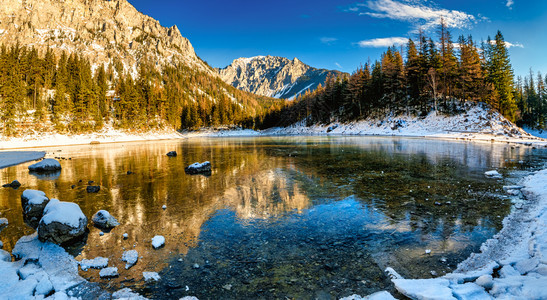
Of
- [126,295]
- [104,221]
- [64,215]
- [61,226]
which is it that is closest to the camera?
[126,295]

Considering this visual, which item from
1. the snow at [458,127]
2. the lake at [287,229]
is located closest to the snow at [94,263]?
the lake at [287,229]

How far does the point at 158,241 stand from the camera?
22.4 ft

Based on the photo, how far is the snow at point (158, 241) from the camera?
6674 mm

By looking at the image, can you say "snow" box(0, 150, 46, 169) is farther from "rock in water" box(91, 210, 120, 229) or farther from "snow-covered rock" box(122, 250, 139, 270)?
"snow-covered rock" box(122, 250, 139, 270)

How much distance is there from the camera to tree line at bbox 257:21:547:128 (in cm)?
5553

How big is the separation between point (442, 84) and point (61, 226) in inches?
2921

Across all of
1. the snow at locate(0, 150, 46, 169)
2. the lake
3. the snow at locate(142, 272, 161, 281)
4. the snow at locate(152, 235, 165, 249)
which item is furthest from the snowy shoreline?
the snow at locate(142, 272, 161, 281)

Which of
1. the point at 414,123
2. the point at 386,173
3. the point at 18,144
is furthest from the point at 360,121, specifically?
the point at 18,144

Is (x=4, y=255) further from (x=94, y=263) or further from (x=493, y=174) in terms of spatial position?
(x=493, y=174)

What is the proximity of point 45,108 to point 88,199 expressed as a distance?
79806 mm

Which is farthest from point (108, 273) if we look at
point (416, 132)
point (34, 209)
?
point (416, 132)

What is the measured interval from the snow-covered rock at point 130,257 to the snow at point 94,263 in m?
0.41

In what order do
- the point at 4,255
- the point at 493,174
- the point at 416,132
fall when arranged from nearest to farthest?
1. the point at 4,255
2. the point at 493,174
3. the point at 416,132

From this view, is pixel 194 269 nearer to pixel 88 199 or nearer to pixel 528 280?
pixel 528 280
